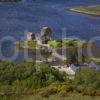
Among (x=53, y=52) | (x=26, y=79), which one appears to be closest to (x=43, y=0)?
(x=53, y=52)

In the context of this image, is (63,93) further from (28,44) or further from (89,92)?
(28,44)

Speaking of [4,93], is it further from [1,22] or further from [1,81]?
[1,22]

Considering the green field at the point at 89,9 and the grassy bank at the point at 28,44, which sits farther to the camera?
the green field at the point at 89,9

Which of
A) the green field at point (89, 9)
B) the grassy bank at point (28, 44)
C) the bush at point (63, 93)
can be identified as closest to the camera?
the bush at point (63, 93)

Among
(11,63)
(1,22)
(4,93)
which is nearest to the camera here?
(4,93)

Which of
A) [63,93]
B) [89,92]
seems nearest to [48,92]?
[63,93]

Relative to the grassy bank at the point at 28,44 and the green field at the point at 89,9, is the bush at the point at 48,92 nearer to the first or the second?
the grassy bank at the point at 28,44

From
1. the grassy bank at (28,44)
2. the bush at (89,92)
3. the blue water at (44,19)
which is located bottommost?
the bush at (89,92)

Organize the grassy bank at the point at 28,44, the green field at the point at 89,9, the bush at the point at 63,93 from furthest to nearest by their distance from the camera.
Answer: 1. the green field at the point at 89,9
2. the grassy bank at the point at 28,44
3. the bush at the point at 63,93

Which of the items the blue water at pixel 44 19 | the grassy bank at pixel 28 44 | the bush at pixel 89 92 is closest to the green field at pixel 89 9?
the blue water at pixel 44 19
